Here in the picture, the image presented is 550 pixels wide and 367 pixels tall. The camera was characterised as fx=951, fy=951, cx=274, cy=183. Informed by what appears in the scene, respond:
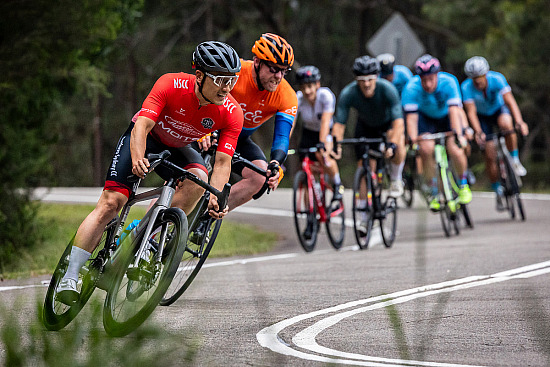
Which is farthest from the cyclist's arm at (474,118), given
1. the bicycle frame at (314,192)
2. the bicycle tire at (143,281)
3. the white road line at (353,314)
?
the bicycle tire at (143,281)

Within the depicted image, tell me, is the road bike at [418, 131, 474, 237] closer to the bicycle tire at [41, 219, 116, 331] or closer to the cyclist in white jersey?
the cyclist in white jersey

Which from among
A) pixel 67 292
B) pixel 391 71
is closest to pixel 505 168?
pixel 391 71

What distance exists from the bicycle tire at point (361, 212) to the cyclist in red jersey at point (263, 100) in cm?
Result: 375

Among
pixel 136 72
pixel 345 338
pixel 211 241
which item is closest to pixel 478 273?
pixel 211 241

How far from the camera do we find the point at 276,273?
9445 mm

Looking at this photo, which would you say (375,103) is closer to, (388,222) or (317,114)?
(317,114)

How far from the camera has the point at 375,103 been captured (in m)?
12.2

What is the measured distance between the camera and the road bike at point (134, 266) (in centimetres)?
549

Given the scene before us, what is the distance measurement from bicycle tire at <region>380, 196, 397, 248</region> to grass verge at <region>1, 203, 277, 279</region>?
5.60ft

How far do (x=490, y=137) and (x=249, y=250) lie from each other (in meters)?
4.71

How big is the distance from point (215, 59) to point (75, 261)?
1607mm

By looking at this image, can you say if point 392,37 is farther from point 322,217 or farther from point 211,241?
point 211,241

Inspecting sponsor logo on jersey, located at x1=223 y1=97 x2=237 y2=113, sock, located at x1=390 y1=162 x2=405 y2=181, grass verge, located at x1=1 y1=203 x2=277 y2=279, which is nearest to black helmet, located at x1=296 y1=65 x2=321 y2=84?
sock, located at x1=390 y1=162 x2=405 y2=181

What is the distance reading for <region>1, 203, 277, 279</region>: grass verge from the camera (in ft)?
35.9
